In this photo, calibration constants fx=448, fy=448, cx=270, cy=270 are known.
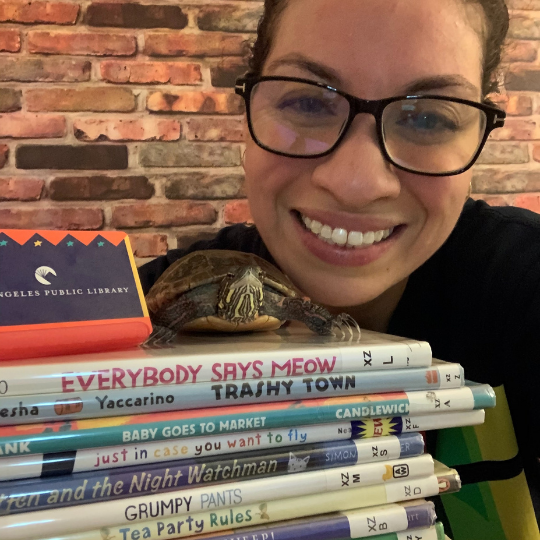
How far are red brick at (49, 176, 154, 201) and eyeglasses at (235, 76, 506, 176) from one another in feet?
3.07

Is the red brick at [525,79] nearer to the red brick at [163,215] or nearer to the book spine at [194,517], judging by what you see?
the red brick at [163,215]

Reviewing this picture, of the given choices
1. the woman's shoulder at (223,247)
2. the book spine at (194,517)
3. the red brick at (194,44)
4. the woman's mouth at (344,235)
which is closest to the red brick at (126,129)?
the red brick at (194,44)

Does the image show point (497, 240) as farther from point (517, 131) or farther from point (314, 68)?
point (517, 131)

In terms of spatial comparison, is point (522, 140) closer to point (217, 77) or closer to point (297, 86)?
point (217, 77)

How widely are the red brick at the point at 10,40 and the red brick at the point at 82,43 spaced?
0.03 meters

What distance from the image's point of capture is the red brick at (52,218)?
1435 millimetres

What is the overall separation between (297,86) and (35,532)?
590 millimetres

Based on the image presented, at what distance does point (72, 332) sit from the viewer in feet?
1.23

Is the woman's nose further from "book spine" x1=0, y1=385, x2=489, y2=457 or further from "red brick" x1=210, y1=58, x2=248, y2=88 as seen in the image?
"red brick" x1=210, y1=58, x2=248, y2=88

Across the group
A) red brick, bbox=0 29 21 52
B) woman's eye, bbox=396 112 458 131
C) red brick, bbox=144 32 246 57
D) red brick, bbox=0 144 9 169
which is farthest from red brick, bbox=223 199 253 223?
woman's eye, bbox=396 112 458 131

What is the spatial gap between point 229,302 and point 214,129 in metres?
1.15

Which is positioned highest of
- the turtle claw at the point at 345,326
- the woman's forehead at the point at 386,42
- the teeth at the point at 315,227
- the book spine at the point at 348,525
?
the woman's forehead at the point at 386,42

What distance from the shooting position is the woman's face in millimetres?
580

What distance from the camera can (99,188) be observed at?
1.49m
